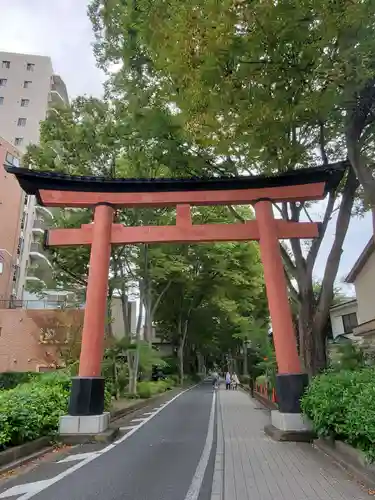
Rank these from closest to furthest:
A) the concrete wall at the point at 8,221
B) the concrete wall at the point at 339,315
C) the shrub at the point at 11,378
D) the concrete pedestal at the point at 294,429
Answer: the concrete pedestal at the point at 294,429 → the shrub at the point at 11,378 → the concrete wall at the point at 339,315 → the concrete wall at the point at 8,221

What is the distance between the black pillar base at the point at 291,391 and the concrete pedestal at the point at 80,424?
4.42 m

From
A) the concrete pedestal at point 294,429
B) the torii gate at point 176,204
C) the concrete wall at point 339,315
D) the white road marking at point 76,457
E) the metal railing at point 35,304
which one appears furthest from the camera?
the metal railing at point 35,304

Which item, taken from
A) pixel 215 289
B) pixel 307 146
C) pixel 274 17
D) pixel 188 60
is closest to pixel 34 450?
pixel 188 60

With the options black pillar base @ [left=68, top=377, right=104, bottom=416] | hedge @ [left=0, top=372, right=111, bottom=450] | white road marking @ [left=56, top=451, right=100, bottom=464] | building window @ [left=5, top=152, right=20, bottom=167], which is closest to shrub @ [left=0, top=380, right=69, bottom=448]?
hedge @ [left=0, top=372, right=111, bottom=450]

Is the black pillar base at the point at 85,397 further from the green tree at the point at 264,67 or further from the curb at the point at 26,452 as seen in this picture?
the green tree at the point at 264,67

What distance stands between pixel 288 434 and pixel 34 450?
18.1ft

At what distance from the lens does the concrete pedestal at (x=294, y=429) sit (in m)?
9.08

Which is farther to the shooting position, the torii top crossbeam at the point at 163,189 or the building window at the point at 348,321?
the building window at the point at 348,321

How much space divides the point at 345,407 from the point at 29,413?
19.3 feet

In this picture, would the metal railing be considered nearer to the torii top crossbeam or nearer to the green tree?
the torii top crossbeam

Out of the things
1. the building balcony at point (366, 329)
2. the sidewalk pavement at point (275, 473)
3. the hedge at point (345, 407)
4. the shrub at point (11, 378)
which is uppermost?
the building balcony at point (366, 329)

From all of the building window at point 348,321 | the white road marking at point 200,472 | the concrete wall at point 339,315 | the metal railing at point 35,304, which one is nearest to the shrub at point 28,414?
the white road marking at point 200,472

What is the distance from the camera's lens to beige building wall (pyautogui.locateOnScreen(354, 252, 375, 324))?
1803 centimetres

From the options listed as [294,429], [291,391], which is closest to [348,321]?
[291,391]
